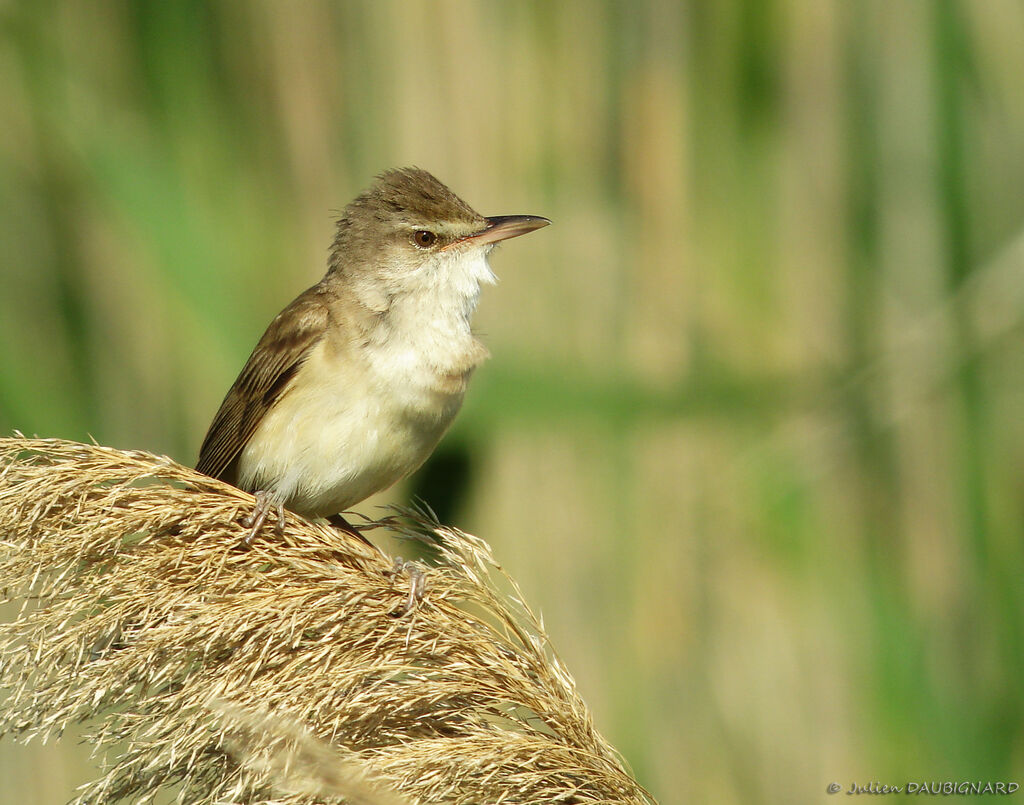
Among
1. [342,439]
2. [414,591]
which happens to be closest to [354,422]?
[342,439]

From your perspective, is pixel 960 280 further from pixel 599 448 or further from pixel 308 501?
pixel 308 501

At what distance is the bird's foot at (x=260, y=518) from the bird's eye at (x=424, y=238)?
1026mm

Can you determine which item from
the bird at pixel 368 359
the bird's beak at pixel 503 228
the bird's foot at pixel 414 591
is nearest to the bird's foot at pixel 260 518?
the bird's foot at pixel 414 591

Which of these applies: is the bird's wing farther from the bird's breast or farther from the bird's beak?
the bird's beak

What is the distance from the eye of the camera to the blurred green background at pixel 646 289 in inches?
101

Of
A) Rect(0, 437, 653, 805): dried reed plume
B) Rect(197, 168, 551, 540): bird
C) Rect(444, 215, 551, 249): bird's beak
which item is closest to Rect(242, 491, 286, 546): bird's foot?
Rect(0, 437, 653, 805): dried reed plume

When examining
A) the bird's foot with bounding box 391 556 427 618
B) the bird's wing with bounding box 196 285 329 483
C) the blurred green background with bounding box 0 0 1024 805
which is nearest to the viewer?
the bird's foot with bounding box 391 556 427 618

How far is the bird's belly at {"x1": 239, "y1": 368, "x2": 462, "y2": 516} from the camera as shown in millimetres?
2680

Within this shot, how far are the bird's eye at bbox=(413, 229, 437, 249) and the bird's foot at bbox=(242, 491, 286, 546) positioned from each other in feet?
3.37

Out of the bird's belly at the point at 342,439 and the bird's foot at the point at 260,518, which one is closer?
the bird's foot at the point at 260,518

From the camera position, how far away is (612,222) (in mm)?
3064

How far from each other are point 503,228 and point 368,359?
485 mm

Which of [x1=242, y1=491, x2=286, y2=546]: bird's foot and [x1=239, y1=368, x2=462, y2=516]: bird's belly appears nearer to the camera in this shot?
[x1=242, y1=491, x2=286, y2=546]: bird's foot

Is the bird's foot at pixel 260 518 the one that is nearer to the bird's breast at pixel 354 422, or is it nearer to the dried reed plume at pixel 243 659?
the dried reed plume at pixel 243 659
